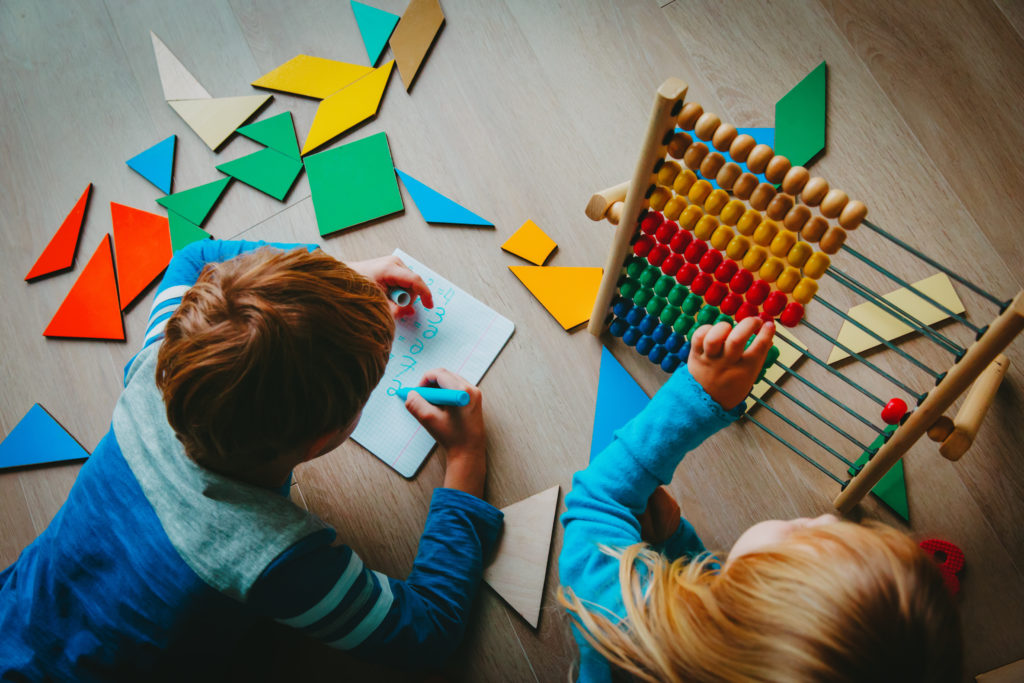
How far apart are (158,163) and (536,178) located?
601 mm

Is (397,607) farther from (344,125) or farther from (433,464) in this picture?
(344,125)

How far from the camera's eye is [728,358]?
0.56 meters

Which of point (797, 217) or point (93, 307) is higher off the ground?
point (797, 217)

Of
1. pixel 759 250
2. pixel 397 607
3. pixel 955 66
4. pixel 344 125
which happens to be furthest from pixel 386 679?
pixel 955 66

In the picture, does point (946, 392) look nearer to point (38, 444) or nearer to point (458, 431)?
point (458, 431)

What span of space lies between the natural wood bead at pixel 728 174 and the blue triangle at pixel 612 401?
0.33 metres

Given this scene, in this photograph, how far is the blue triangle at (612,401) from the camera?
0.79 m

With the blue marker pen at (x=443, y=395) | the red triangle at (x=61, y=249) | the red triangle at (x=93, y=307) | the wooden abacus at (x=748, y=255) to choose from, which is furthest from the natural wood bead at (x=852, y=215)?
the red triangle at (x=61, y=249)

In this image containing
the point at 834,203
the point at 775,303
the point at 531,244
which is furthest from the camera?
the point at 531,244

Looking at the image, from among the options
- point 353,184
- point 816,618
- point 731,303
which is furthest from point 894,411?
point 353,184

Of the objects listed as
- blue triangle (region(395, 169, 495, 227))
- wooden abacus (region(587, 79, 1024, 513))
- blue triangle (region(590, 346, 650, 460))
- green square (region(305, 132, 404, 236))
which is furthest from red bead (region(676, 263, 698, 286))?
green square (region(305, 132, 404, 236))

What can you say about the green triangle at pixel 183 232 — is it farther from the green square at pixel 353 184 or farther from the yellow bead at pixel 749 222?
the yellow bead at pixel 749 222

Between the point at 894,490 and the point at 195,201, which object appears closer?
the point at 894,490

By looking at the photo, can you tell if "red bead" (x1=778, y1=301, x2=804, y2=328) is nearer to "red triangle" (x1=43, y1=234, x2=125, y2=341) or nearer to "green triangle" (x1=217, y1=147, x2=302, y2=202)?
"green triangle" (x1=217, y1=147, x2=302, y2=202)
